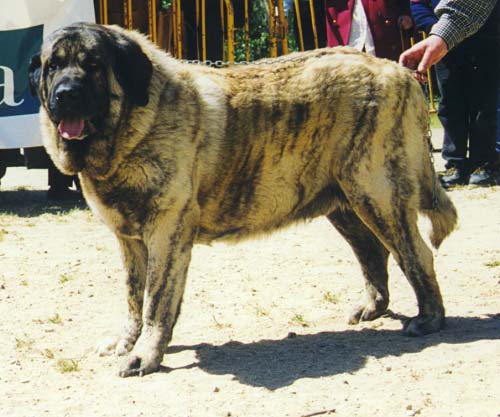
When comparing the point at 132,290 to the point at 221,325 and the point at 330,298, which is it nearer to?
the point at 221,325

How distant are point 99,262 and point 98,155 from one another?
8.05ft

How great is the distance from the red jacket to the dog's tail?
170 inches

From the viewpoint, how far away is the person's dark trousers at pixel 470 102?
348 inches

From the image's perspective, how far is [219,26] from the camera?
11109 millimetres

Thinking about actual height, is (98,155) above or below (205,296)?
above

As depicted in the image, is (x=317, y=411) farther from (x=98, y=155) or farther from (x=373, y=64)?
(x=373, y=64)

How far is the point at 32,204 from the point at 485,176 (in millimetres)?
4829

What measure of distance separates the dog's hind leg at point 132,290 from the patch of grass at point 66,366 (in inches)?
9.8

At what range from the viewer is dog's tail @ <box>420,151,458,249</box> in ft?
Result: 16.8

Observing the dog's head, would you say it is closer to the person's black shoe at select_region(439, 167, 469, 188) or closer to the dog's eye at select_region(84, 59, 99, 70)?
the dog's eye at select_region(84, 59, 99, 70)

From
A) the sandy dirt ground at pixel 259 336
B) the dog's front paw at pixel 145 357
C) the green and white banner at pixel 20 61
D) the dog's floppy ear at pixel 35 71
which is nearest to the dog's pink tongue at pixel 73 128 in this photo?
the dog's floppy ear at pixel 35 71

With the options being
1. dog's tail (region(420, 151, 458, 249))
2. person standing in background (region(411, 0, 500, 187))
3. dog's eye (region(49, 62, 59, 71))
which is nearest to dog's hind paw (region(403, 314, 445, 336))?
dog's tail (region(420, 151, 458, 249))

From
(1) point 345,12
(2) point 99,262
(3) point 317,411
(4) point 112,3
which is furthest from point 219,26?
(3) point 317,411

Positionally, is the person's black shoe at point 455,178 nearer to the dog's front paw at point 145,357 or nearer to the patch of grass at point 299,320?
the patch of grass at point 299,320
